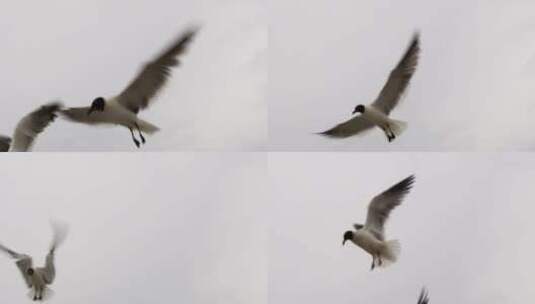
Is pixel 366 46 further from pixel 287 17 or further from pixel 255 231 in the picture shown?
pixel 255 231

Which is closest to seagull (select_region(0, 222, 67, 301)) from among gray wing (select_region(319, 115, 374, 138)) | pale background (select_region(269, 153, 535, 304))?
pale background (select_region(269, 153, 535, 304))

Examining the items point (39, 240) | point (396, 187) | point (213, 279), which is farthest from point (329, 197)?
point (39, 240)

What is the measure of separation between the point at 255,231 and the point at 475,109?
40 centimetres

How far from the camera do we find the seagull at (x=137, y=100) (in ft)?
3.54

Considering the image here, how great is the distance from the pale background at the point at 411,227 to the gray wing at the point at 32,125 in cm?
34

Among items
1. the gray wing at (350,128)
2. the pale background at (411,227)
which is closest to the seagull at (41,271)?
the pale background at (411,227)

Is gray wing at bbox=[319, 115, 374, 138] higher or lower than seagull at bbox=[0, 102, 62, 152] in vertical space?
lower

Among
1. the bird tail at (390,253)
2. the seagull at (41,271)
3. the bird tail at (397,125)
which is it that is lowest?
the bird tail at (390,253)

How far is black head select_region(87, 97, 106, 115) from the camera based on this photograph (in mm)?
1078

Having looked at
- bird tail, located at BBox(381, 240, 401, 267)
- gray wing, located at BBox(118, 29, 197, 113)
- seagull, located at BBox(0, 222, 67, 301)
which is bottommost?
bird tail, located at BBox(381, 240, 401, 267)

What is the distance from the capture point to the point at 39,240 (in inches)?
42.8

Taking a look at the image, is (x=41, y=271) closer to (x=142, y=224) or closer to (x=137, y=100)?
(x=142, y=224)

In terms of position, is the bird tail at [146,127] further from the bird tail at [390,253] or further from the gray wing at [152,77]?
the bird tail at [390,253]

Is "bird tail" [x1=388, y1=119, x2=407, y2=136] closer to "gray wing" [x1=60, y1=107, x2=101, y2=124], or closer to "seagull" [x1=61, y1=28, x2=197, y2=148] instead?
"seagull" [x1=61, y1=28, x2=197, y2=148]
